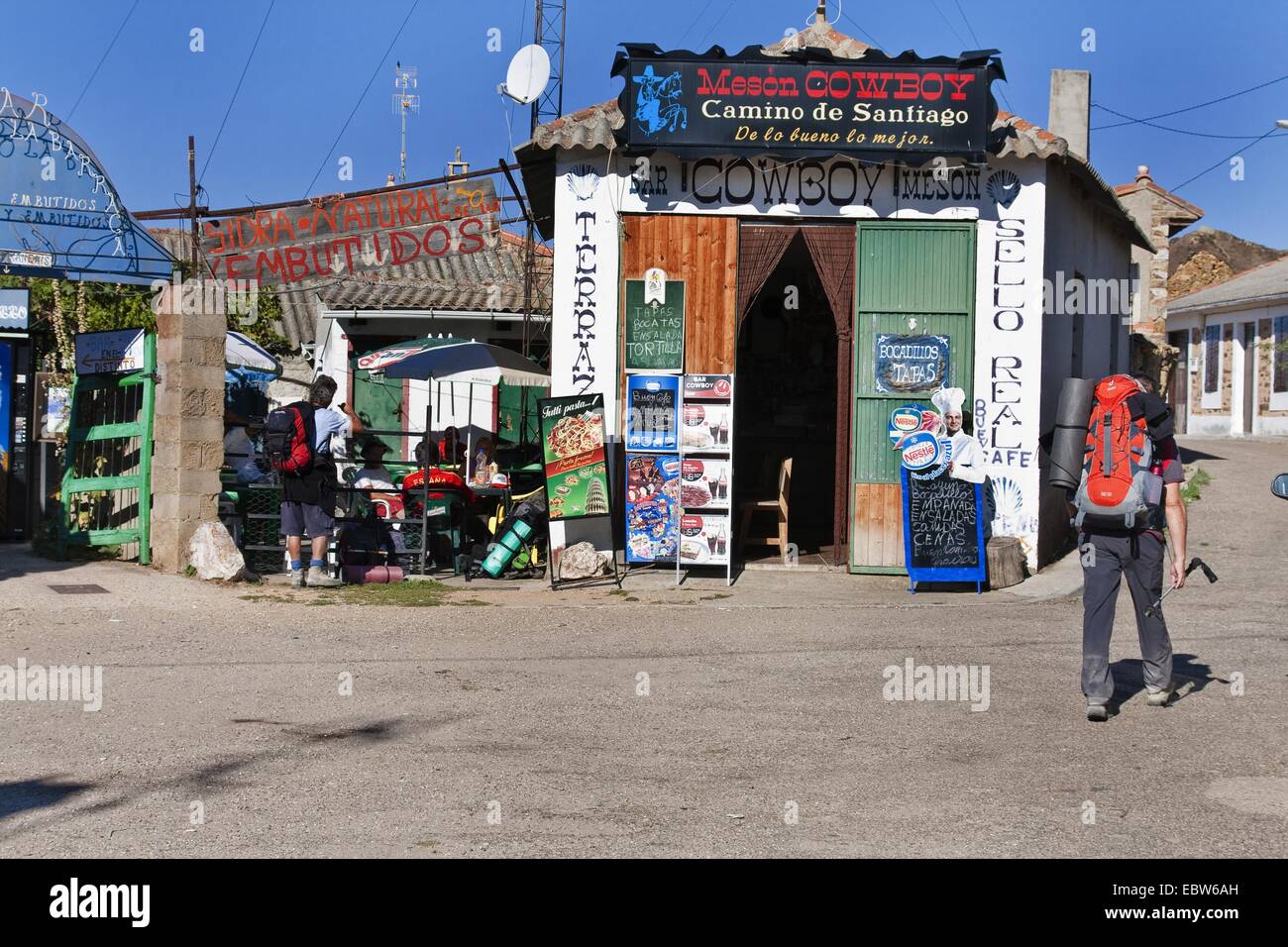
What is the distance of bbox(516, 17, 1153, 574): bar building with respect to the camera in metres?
13.0

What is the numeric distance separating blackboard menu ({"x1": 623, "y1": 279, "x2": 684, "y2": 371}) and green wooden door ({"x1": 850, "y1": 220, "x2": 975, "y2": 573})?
1.79 meters

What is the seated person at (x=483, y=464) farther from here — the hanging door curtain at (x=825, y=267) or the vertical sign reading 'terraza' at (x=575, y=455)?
the hanging door curtain at (x=825, y=267)

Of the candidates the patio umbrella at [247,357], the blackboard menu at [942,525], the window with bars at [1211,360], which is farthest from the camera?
the window with bars at [1211,360]

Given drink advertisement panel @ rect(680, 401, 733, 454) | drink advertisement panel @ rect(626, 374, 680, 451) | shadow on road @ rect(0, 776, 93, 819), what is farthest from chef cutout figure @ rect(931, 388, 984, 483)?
shadow on road @ rect(0, 776, 93, 819)

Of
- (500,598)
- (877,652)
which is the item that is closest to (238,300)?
(500,598)

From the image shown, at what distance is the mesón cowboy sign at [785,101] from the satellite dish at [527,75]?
93.3 inches

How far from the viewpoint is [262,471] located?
14375 millimetres

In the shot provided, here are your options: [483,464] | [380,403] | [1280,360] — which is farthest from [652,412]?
[1280,360]

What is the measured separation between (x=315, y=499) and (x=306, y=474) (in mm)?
245

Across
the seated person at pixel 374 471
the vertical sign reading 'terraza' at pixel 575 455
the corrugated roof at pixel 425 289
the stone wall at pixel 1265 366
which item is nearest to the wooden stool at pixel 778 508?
the vertical sign reading 'terraza' at pixel 575 455

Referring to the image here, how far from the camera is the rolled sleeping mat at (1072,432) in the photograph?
752cm

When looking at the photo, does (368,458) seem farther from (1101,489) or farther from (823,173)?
(1101,489)

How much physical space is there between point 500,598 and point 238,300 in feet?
40.0
